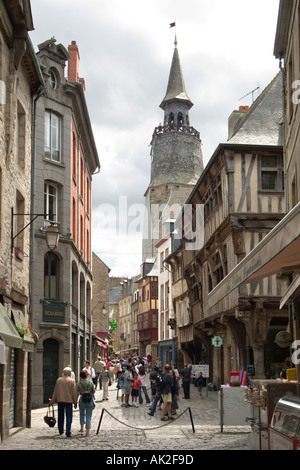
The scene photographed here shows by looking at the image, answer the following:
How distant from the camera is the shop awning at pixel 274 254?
6.96 m

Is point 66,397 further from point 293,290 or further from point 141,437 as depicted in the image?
point 293,290

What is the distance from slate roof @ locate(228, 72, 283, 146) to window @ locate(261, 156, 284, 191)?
1.93ft

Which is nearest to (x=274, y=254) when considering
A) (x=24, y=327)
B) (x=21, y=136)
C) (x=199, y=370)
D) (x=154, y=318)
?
(x=24, y=327)

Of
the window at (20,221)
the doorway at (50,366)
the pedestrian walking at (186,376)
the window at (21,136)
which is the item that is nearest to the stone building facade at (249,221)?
the pedestrian walking at (186,376)

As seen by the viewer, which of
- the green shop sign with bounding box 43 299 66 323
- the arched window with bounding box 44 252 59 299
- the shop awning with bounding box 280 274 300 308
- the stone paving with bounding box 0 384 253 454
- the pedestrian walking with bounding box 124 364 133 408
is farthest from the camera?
the arched window with bounding box 44 252 59 299

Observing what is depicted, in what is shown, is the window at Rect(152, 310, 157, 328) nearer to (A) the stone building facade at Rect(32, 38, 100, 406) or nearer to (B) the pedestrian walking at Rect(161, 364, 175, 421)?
(A) the stone building facade at Rect(32, 38, 100, 406)

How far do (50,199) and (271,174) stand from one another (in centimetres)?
809

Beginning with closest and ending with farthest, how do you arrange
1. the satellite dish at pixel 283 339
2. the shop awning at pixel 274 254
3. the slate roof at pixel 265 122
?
the shop awning at pixel 274 254, the satellite dish at pixel 283 339, the slate roof at pixel 265 122

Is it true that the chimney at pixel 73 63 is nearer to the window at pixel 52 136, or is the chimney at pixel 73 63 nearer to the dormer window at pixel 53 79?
the dormer window at pixel 53 79

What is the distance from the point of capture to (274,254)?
752 cm

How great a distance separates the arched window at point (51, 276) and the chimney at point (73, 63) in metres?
9.07

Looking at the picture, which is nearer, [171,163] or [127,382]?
[127,382]

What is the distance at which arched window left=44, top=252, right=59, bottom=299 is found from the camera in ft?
75.8

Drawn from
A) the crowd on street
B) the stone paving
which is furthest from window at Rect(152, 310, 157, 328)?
the stone paving
